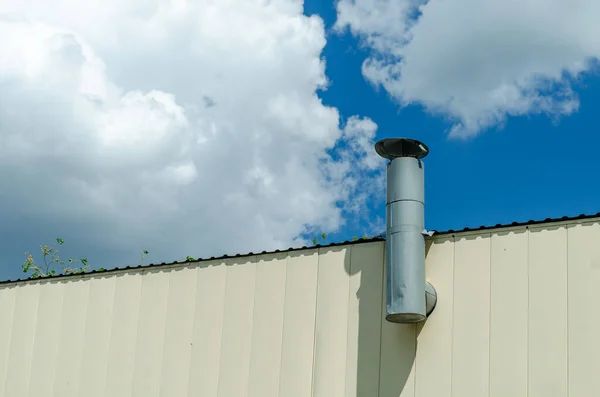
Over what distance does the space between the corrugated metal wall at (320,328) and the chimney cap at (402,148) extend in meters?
1.03

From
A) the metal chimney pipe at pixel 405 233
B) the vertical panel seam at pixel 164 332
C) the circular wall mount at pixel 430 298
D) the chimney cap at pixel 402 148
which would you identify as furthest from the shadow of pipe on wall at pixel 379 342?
the vertical panel seam at pixel 164 332

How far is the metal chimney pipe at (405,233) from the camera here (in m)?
8.70

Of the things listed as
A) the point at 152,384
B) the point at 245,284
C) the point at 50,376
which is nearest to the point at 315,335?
the point at 245,284

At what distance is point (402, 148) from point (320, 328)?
2479 millimetres

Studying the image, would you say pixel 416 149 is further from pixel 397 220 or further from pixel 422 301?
pixel 422 301

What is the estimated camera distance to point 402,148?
368 inches

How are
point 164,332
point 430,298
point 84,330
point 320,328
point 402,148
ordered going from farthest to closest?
1. point 84,330
2. point 164,332
3. point 320,328
4. point 402,148
5. point 430,298

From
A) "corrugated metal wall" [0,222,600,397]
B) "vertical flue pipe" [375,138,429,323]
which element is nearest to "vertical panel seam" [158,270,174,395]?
"corrugated metal wall" [0,222,600,397]

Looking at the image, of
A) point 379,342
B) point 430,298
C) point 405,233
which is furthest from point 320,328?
point 405,233

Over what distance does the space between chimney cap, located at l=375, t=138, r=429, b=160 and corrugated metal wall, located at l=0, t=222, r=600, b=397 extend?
103 cm

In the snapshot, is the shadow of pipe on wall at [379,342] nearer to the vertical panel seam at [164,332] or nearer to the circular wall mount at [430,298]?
the circular wall mount at [430,298]

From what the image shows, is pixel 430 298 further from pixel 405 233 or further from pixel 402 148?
pixel 402 148

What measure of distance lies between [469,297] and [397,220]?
1.16 metres

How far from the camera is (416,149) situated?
30.7 feet
